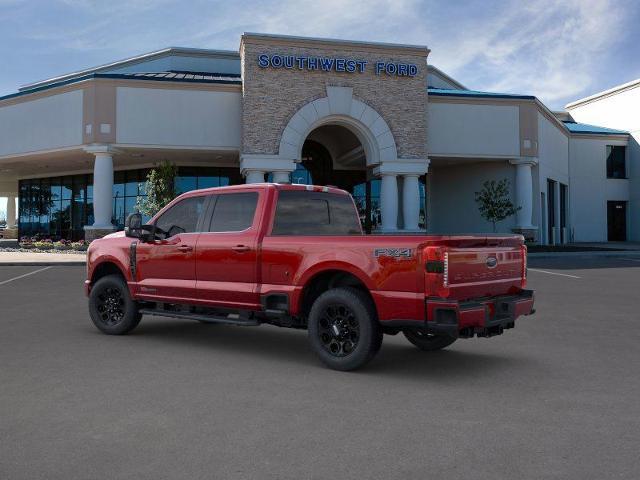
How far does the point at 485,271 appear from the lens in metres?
6.26

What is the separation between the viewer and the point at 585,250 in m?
30.3

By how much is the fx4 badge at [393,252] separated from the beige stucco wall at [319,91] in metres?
23.2

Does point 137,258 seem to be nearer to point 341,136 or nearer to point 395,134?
point 395,134

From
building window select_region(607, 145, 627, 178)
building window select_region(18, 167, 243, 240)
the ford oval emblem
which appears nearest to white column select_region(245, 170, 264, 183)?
building window select_region(18, 167, 243, 240)

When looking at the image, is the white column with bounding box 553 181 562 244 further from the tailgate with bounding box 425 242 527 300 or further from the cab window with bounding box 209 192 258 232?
the cab window with bounding box 209 192 258 232

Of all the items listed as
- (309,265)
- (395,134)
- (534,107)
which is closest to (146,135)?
(395,134)

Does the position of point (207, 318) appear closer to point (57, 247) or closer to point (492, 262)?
point (492, 262)

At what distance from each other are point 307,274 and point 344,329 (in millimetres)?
733

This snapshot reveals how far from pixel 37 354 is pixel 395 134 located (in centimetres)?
2509

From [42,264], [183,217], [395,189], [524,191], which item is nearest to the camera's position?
[183,217]

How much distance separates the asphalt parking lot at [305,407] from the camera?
3.79m

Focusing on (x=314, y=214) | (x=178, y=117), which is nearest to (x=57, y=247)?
(x=178, y=117)

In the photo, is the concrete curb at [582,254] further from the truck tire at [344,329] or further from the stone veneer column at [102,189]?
the truck tire at [344,329]

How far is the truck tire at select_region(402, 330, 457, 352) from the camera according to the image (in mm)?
7266
